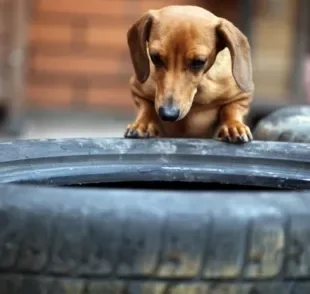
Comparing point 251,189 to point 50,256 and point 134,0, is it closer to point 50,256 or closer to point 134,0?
point 50,256

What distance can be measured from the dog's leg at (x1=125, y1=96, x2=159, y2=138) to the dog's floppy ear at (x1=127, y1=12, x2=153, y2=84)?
0.28ft

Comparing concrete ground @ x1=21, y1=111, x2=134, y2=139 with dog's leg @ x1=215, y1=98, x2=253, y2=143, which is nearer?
dog's leg @ x1=215, y1=98, x2=253, y2=143

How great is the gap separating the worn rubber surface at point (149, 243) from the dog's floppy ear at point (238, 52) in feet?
3.99

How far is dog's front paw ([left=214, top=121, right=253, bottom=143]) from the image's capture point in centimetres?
228

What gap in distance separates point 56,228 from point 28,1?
5.94 metres

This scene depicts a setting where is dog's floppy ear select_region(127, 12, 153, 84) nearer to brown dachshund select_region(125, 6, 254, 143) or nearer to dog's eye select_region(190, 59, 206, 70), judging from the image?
brown dachshund select_region(125, 6, 254, 143)

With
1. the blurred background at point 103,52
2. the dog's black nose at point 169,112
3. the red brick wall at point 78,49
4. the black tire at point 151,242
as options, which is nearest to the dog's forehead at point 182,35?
the dog's black nose at point 169,112

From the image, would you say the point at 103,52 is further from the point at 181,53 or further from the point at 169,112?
the point at 169,112

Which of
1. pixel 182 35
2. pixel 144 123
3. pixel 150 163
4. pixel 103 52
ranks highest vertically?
pixel 182 35

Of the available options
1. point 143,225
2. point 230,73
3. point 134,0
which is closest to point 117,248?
point 143,225

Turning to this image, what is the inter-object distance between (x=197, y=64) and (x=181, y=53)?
5cm

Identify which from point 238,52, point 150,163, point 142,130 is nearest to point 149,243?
point 150,163

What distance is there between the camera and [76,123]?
7.33 metres

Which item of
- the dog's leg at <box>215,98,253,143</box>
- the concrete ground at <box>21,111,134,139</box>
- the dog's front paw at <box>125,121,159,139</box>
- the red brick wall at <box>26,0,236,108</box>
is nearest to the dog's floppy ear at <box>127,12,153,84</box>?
the dog's front paw at <box>125,121,159,139</box>
